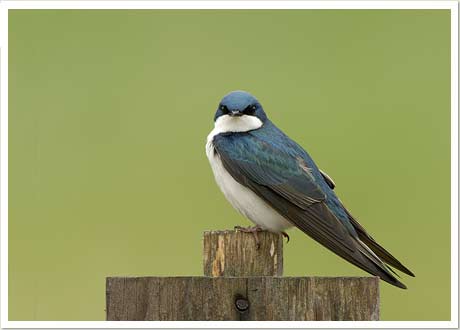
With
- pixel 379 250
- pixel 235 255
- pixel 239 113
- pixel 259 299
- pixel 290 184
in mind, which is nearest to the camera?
pixel 259 299

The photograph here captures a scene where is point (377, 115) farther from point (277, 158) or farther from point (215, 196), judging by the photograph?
point (277, 158)

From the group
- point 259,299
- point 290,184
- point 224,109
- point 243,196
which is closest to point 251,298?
point 259,299

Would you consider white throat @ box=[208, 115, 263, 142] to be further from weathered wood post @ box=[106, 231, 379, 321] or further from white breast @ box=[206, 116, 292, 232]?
weathered wood post @ box=[106, 231, 379, 321]

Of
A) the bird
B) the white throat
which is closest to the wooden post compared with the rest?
the bird

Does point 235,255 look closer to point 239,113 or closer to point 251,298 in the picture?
point 251,298

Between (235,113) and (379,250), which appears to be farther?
(235,113)

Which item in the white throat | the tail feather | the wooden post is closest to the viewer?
the wooden post

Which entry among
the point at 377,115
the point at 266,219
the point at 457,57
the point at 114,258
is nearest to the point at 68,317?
the point at 114,258
